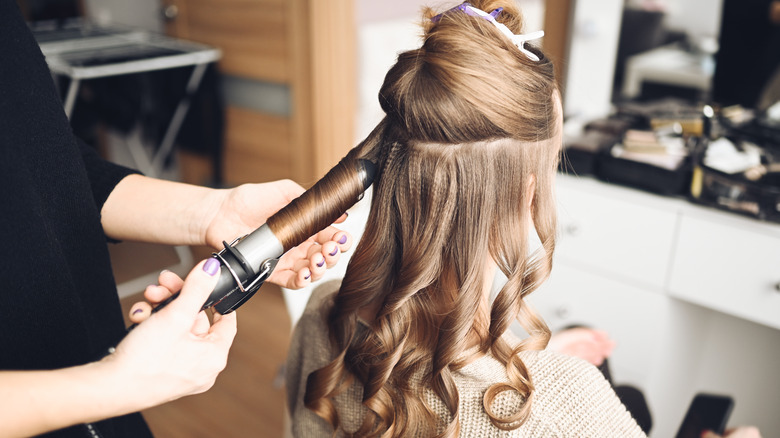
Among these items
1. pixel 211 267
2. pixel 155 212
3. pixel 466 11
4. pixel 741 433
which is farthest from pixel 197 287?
pixel 741 433

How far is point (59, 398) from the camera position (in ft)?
1.42

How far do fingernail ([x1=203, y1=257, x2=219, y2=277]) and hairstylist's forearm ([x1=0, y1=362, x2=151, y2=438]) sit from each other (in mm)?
106

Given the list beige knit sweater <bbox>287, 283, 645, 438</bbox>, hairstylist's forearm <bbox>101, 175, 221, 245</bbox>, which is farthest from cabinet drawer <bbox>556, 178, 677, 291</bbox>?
hairstylist's forearm <bbox>101, 175, 221, 245</bbox>

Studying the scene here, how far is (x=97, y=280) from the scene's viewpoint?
66cm

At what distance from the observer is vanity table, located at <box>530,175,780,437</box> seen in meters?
1.15

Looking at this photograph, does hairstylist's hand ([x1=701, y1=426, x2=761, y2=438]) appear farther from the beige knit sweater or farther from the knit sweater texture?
the knit sweater texture

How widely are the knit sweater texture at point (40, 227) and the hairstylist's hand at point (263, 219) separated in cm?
15

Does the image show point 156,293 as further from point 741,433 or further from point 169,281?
point 741,433

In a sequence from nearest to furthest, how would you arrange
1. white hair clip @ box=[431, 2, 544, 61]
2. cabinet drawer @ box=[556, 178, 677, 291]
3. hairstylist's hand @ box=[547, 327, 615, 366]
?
white hair clip @ box=[431, 2, 544, 61] < hairstylist's hand @ box=[547, 327, 615, 366] < cabinet drawer @ box=[556, 178, 677, 291]

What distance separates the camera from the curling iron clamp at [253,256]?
20.5 inches

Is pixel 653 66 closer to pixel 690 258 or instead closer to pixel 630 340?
pixel 690 258

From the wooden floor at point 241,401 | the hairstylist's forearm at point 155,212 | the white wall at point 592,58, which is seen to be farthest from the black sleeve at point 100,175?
the white wall at point 592,58

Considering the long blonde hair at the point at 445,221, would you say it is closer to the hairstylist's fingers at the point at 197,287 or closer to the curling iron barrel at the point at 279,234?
the curling iron barrel at the point at 279,234

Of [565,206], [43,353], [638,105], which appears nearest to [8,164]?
[43,353]
